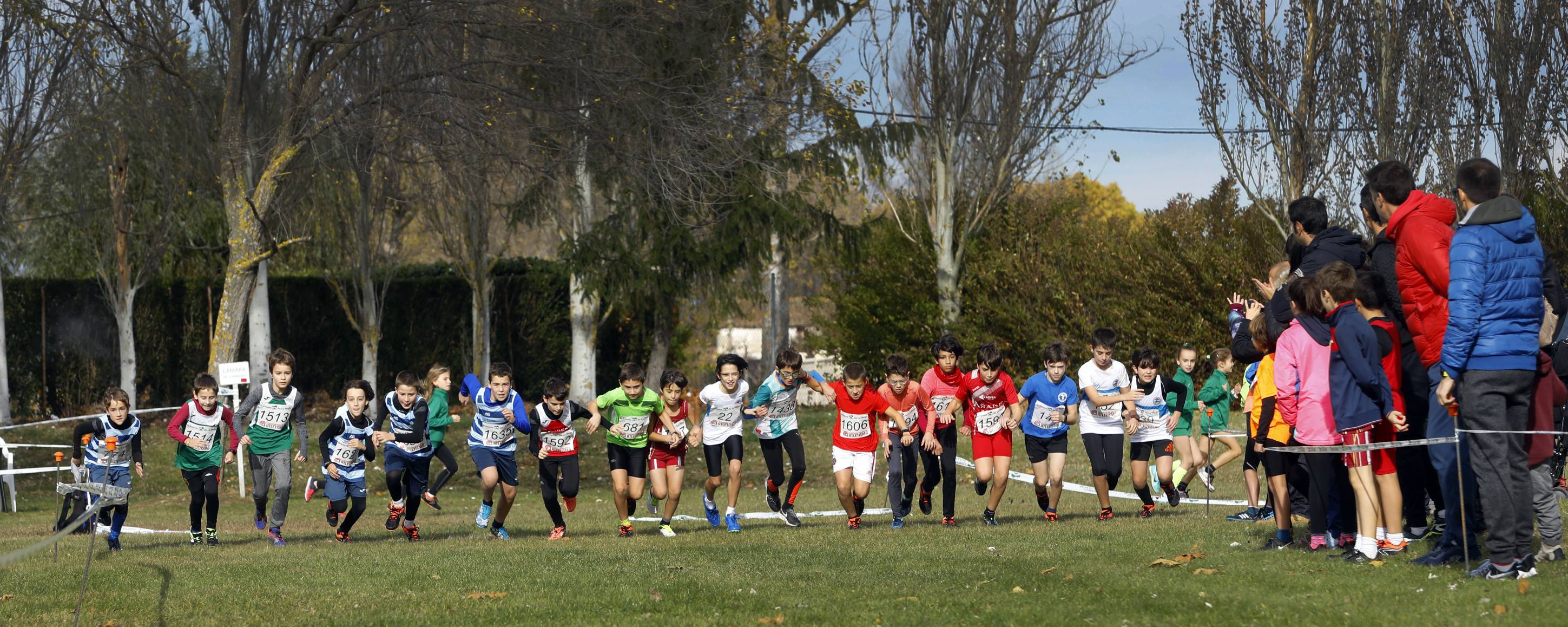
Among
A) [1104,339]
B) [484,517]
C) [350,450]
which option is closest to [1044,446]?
[1104,339]

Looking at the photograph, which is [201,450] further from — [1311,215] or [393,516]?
[1311,215]

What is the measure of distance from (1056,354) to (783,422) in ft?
8.57

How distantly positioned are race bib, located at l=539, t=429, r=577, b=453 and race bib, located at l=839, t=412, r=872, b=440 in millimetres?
2448

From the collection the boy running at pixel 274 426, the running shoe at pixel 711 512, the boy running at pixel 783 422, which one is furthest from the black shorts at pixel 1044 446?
the boy running at pixel 274 426

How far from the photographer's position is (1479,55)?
2461 centimetres

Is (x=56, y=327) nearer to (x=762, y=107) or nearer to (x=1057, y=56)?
(x=762, y=107)

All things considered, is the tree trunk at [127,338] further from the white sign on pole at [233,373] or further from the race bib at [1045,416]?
the race bib at [1045,416]

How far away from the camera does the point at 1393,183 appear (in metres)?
7.25

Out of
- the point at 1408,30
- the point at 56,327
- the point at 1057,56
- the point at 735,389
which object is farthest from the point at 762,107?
the point at 56,327

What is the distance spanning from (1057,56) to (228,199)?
17.3 meters

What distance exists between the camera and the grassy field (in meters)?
6.58

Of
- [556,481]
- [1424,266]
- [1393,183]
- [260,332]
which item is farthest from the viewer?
[260,332]

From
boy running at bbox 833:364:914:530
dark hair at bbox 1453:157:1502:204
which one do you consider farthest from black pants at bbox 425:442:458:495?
dark hair at bbox 1453:157:1502:204

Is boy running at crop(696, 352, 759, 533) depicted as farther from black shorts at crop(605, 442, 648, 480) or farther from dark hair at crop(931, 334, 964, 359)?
dark hair at crop(931, 334, 964, 359)
